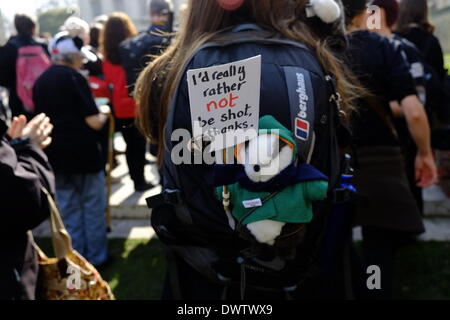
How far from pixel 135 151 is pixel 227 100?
360cm

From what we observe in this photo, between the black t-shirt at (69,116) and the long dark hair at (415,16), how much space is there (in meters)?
2.47

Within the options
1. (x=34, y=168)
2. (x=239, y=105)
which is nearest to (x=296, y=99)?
(x=239, y=105)

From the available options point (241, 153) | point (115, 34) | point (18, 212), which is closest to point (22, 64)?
point (115, 34)

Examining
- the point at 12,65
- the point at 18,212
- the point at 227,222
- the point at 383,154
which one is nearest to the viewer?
the point at 227,222

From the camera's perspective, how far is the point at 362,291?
1.58 meters

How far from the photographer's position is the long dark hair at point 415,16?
3.54 m

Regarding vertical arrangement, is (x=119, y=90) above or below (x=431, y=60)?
below

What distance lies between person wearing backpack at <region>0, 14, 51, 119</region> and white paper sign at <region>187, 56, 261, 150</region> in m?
3.68

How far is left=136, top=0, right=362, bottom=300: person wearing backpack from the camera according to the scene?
4.14ft

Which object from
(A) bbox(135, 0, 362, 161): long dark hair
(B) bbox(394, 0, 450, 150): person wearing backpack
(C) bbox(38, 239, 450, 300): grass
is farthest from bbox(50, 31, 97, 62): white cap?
(B) bbox(394, 0, 450, 150): person wearing backpack

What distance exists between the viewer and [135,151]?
4.66 metres

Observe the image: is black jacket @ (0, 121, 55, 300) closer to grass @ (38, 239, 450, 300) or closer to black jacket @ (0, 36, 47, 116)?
grass @ (38, 239, 450, 300)

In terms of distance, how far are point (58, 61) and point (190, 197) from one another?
2.16 metres

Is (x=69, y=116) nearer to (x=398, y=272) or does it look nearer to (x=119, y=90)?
(x=119, y=90)
